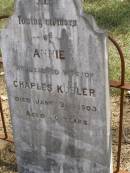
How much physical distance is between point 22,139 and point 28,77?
0.56 metres

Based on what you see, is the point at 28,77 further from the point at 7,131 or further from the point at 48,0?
the point at 7,131

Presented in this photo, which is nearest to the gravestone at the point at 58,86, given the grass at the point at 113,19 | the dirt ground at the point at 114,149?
the dirt ground at the point at 114,149

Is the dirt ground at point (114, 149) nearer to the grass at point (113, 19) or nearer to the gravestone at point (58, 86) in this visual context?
the gravestone at point (58, 86)

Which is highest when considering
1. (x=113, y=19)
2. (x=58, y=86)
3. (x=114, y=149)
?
(x=113, y=19)

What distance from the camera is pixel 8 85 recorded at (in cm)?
355

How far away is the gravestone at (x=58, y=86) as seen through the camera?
3.10 meters

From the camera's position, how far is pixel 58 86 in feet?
10.9

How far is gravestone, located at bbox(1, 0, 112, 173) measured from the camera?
310 cm

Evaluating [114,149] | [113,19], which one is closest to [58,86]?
[114,149]

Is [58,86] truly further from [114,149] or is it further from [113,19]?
[113,19]

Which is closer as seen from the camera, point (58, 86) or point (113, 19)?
point (58, 86)

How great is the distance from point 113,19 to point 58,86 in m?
3.66

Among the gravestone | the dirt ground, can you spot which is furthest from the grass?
the gravestone

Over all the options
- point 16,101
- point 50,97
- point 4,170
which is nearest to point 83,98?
point 50,97
